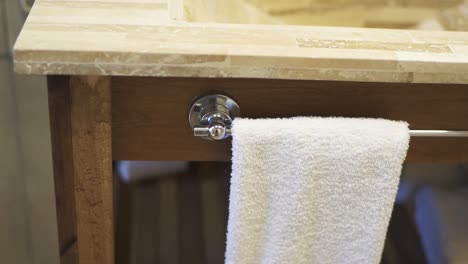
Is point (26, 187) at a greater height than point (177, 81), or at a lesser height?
lesser

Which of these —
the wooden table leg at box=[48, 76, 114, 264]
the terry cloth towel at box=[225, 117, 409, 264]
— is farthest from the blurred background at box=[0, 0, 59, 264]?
the terry cloth towel at box=[225, 117, 409, 264]

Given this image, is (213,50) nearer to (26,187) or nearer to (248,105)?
(248,105)

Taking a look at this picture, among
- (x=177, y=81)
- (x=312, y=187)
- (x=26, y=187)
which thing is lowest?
(x=26, y=187)

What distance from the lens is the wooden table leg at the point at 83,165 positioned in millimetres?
623

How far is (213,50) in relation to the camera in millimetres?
605

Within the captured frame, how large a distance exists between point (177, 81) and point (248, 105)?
0.28 feet

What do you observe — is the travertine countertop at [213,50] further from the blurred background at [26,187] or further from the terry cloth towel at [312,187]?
the blurred background at [26,187]

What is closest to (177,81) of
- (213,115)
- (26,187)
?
(213,115)

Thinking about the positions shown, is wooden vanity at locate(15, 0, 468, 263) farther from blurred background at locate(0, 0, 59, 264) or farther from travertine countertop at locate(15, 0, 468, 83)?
blurred background at locate(0, 0, 59, 264)

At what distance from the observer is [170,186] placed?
792mm

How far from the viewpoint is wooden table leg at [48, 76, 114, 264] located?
2.04 ft

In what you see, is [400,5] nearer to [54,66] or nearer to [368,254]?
[368,254]

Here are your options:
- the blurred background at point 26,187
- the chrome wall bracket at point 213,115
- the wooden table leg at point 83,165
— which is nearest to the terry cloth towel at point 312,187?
the chrome wall bracket at point 213,115

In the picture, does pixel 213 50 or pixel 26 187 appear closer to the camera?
pixel 213 50
